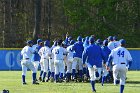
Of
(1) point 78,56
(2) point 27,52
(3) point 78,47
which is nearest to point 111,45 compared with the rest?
(3) point 78,47

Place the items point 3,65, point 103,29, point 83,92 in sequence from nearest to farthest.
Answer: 1. point 83,92
2. point 3,65
3. point 103,29

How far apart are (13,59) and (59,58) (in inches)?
703

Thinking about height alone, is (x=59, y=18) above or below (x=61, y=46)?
above

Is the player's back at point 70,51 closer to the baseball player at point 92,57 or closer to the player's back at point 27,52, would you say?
the player's back at point 27,52

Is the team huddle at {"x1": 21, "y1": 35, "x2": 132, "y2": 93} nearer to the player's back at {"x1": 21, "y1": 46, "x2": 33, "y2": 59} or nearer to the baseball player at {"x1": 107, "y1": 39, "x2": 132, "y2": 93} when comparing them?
the player's back at {"x1": 21, "y1": 46, "x2": 33, "y2": 59}

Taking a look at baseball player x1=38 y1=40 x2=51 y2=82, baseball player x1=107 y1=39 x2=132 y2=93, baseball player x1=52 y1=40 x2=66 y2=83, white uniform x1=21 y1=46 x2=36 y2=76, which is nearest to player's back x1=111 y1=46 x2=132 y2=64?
baseball player x1=107 y1=39 x2=132 y2=93

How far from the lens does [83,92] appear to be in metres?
23.8

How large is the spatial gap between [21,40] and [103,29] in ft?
32.6

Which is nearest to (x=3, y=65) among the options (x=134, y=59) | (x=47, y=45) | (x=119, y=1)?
(x=134, y=59)

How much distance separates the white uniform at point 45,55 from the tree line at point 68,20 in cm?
2944

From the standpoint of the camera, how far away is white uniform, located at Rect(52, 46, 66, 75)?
Result: 96.8 feet

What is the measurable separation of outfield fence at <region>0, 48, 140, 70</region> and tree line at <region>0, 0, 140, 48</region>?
1339 centimetres

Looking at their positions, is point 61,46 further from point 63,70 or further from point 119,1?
point 119,1

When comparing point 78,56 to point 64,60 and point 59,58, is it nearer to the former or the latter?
point 64,60
